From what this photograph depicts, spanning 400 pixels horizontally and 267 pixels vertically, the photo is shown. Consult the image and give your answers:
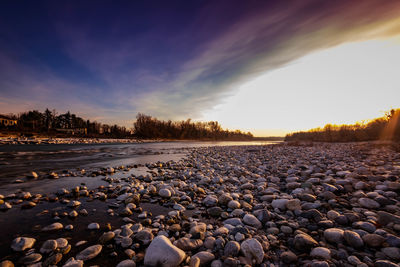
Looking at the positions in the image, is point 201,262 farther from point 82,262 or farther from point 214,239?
point 82,262

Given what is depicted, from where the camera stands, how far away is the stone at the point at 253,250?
5.38 ft

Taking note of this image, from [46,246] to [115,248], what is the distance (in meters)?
0.73

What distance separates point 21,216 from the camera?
249 centimetres

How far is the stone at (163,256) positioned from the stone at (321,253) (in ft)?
4.50

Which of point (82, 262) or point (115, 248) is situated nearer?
point (82, 262)

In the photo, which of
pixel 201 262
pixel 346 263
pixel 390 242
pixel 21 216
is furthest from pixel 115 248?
pixel 390 242

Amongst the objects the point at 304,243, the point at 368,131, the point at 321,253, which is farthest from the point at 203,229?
the point at 368,131

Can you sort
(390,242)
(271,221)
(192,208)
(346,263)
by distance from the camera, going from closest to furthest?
1. (346,263)
2. (390,242)
3. (271,221)
4. (192,208)

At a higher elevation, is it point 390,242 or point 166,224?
point 390,242

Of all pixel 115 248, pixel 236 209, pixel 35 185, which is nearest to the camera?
pixel 115 248

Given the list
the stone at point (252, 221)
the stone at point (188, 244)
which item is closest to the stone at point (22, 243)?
the stone at point (188, 244)

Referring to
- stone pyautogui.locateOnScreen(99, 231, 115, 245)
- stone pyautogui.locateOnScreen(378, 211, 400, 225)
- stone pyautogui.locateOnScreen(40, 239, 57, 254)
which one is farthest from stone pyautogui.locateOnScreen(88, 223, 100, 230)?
stone pyautogui.locateOnScreen(378, 211, 400, 225)

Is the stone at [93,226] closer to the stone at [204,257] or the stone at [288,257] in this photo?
the stone at [204,257]

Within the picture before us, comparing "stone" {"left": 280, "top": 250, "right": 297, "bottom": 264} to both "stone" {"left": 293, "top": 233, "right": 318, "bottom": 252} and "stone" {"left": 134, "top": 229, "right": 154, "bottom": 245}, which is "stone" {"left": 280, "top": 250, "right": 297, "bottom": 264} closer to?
"stone" {"left": 293, "top": 233, "right": 318, "bottom": 252}
